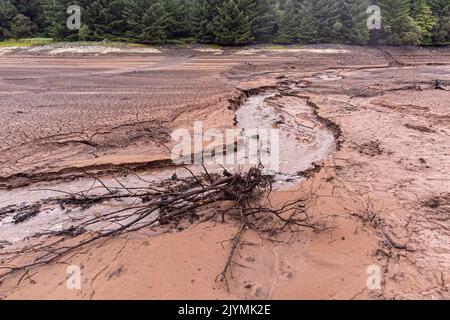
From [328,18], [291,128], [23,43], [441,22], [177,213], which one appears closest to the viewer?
[177,213]

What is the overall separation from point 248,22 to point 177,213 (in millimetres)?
23725

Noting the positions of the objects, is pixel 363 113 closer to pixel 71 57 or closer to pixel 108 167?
pixel 108 167

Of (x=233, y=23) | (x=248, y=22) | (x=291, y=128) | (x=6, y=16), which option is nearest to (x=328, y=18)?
(x=248, y=22)

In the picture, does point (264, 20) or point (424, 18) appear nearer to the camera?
point (264, 20)

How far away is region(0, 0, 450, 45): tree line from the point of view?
25953 mm

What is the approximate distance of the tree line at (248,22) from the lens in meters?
26.0

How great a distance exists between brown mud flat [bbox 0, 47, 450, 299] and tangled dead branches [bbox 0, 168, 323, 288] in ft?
0.73

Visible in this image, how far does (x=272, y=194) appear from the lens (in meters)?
6.33

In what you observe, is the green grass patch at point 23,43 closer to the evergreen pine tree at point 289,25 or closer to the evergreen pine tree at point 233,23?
the evergreen pine tree at point 233,23

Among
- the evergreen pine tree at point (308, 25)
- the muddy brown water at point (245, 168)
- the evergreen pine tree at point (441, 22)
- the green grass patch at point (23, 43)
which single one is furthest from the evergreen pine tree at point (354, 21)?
the green grass patch at point (23, 43)

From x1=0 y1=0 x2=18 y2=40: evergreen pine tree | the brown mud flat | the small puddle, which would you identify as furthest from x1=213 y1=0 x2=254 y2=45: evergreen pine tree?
x1=0 y1=0 x2=18 y2=40: evergreen pine tree

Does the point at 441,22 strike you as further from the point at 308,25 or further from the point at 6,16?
the point at 6,16

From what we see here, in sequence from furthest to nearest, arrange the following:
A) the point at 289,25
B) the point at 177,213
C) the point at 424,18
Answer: the point at 424,18
the point at 289,25
the point at 177,213

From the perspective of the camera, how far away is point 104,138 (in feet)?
28.1
